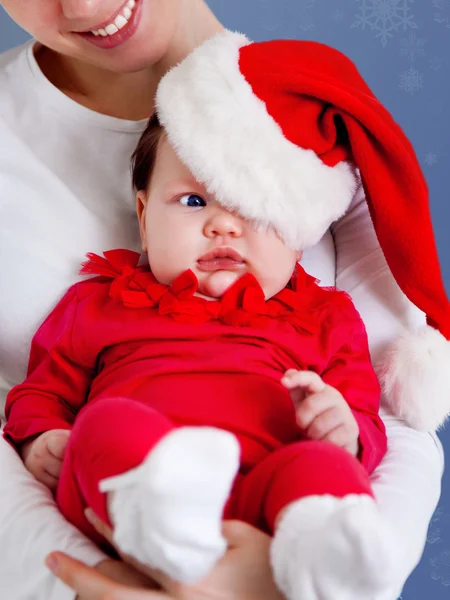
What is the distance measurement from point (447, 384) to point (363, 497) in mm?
496

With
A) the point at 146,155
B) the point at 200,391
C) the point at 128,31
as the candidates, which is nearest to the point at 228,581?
the point at 200,391

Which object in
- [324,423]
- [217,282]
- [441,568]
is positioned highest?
[217,282]

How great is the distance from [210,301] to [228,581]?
0.43m

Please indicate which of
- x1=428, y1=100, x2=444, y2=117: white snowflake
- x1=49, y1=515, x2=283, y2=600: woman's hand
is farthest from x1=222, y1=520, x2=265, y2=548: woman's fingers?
x1=428, y1=100, x2=444, y2=117: white snowflake

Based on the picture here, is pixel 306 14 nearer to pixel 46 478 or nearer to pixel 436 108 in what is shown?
pixel 436 108

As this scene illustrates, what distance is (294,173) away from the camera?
3.74 ft

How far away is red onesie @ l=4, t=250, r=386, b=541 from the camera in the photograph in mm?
1044

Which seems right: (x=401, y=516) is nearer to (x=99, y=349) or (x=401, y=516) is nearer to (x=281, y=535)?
(x=281, y=535)

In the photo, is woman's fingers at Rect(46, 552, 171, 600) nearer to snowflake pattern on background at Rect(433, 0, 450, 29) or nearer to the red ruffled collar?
the red ruffled collar

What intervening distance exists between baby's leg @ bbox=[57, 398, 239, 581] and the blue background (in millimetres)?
1328

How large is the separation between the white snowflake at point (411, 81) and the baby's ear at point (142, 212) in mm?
938

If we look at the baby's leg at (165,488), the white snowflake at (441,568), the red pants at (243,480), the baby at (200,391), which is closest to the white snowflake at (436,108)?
the baby at (200,391)

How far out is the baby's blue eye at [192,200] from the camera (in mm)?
1185

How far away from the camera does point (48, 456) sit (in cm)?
108
